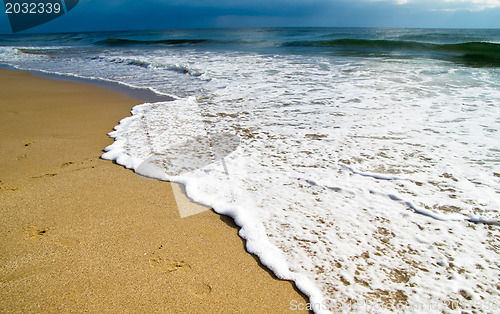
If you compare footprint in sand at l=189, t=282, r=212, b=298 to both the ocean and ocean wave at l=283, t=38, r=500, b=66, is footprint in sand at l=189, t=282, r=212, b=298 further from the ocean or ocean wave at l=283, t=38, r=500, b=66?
ocean wave at l=283, t=38, r=500, b=66

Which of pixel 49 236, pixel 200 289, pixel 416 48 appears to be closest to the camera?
pixel 200 289

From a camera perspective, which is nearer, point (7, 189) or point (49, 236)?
point (49, 236)

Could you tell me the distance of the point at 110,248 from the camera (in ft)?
5.89

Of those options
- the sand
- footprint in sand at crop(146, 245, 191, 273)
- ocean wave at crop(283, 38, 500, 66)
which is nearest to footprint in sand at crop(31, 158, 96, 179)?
the sand

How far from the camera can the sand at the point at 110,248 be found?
58.1 inches

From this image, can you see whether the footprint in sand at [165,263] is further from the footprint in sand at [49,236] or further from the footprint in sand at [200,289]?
the footprint in sand at [49,236]

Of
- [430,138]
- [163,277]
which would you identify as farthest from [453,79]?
[163,277]

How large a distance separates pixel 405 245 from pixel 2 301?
88.8 inches

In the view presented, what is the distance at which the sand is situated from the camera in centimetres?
147

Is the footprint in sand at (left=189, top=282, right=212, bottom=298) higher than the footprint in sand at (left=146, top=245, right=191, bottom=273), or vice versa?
the footprint in sand at (left=146, top=245, right=191, bottom=273)

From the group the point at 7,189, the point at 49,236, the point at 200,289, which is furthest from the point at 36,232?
the point at 200,289

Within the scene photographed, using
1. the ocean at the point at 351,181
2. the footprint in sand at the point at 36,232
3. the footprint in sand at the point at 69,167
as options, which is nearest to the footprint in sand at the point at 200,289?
the ocean at the point at 351,181

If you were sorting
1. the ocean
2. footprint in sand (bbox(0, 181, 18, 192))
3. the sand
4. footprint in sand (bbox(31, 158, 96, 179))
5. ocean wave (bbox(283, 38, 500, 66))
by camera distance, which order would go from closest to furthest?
the sand
the ocean
footprint in sand (bbox(0, 181, 18, 192))
footprint in sand (bbox(31, 158, 96, 179))
ocean wave (bbox(283, 38, 500, 66))

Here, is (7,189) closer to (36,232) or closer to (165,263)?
(36,232)
